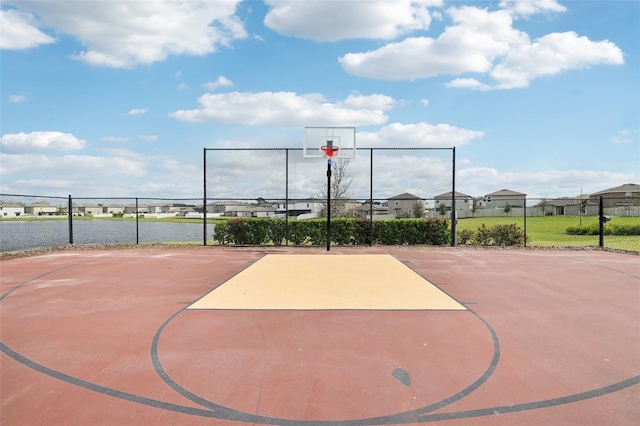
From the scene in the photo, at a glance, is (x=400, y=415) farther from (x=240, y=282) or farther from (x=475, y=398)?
(x=240, y=282)

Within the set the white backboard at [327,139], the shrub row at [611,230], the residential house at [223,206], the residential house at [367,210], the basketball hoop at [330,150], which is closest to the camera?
the basketball hoop at [330,150]

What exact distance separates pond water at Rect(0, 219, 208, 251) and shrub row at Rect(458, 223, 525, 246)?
33.3 ft

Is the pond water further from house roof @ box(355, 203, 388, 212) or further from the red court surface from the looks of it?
the red court surface

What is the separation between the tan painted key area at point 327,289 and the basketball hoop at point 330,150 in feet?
16.5

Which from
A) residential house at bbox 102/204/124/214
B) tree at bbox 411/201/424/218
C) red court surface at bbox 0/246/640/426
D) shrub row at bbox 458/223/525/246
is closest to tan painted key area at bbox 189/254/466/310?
red court surface at bbox 0/246/640/426

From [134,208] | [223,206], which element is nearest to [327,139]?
[223,206]

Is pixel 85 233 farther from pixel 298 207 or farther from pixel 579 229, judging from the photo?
pixel 579 229

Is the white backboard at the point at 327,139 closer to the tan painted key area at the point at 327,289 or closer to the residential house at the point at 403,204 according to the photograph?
the residential house at the point at 403,204

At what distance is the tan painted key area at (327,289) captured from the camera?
563 cm

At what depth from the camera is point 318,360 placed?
12.0ft

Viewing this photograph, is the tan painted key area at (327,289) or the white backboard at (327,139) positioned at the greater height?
the white backboard at (327,139)

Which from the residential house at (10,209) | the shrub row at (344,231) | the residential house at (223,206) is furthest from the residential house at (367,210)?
the residential house at (10,209)

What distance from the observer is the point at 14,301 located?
19.7 ft

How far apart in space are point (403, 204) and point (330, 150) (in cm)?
429
